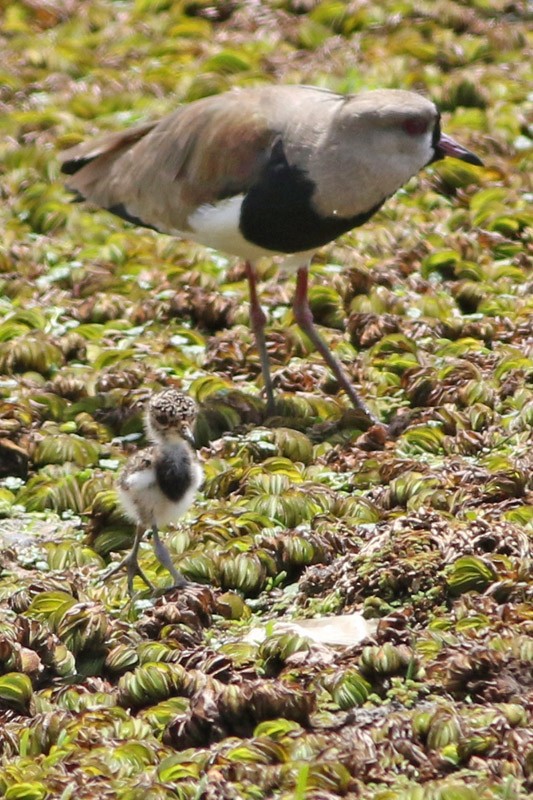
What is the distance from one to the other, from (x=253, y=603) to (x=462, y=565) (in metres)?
0.85

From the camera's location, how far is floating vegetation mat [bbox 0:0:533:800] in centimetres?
452

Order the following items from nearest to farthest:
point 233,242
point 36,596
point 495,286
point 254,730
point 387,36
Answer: point 254,730 → point 36,596 → point 233,242 → point 495,286 → point 387,36

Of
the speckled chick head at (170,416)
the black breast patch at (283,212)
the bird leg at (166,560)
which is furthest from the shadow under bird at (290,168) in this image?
the bird leg at (166,560)

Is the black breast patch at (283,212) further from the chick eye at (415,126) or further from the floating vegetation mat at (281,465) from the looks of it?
the floating vegetation mat at (281,465)

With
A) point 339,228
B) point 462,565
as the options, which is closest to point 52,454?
point 339,228

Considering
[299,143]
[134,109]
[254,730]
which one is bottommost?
[134,109]

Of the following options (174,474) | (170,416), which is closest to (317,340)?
(170,416)

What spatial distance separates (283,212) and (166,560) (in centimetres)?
210

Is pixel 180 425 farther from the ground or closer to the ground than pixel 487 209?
farther from the ground

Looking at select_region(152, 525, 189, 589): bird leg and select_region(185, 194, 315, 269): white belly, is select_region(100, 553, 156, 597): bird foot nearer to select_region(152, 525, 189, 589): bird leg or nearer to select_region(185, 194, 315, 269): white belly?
select_region(152, 525, 189, 589): bird leg

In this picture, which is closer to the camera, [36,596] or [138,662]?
[138,662]

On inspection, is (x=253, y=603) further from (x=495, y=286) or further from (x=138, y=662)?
(x=495, y=286)

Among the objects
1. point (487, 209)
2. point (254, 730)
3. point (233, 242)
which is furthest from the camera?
point (487, 209)

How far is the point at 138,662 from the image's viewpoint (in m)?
5.11
